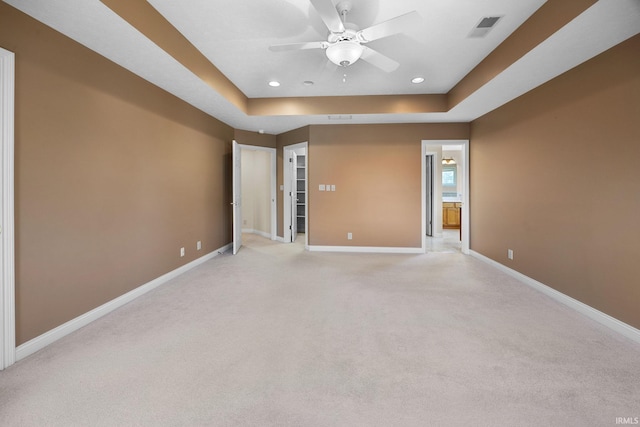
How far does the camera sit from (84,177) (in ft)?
7.51

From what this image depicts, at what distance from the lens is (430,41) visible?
9.02 ft

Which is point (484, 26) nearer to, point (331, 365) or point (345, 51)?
point (345, 51)

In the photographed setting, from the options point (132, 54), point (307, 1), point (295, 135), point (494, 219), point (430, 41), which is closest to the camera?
point (307, 1)

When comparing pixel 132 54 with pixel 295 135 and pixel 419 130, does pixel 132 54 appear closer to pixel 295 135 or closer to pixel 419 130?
pixel 295 135

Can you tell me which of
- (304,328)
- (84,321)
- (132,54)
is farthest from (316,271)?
(132,54)

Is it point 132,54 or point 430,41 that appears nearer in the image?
point 132,54

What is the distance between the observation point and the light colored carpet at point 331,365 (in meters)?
1.35

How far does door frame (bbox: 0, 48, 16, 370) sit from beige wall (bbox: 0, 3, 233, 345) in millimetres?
71

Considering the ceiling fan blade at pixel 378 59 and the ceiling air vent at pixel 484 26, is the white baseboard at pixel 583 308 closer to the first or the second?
the ceiling air vent at pixel 484 26

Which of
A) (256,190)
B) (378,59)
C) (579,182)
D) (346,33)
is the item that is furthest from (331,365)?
(256,190)

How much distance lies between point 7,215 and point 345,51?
2.70 m

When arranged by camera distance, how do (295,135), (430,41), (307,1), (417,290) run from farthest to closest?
(295,135)
(417,290)
(430,41)
(307,1)

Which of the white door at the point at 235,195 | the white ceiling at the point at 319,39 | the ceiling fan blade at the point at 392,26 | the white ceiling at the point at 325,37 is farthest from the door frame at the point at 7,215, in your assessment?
the white door at the point at 235,195

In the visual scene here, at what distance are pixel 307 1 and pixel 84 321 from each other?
10.5 ft
